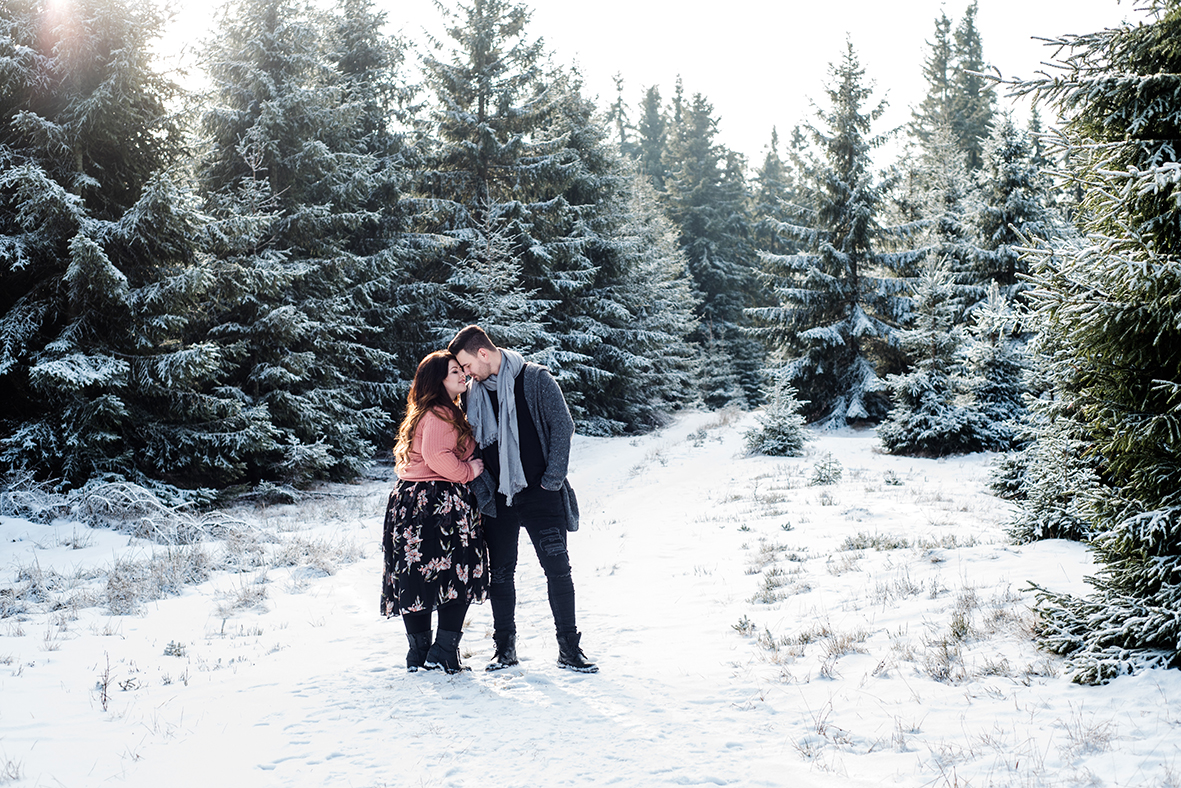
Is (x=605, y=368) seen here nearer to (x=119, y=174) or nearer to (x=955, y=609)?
(x=119, y=174)

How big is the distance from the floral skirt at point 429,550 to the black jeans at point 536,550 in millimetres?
153

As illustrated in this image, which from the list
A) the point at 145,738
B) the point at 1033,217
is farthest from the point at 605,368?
the point at 145,738

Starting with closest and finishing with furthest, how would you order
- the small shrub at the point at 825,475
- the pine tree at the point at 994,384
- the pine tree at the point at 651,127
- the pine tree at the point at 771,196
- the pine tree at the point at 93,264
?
the pine tree at the point at 93,264 < the small shrub at the point at 825,475 < the pine tree at the point at 994,384 < the pine tree at the point at 771,196 < the pine tree at the point at 651,127

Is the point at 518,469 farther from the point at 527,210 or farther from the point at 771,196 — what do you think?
the point at 771,196

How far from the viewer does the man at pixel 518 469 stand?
4.75 meters

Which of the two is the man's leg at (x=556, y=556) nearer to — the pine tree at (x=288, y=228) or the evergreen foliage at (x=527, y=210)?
the pine tree at (x=288, y=228)

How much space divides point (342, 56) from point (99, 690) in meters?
20.6

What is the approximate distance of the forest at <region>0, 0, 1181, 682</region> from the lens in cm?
388

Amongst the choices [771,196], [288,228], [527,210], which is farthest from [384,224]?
[771,196]

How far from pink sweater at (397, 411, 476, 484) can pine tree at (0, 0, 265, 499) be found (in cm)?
722

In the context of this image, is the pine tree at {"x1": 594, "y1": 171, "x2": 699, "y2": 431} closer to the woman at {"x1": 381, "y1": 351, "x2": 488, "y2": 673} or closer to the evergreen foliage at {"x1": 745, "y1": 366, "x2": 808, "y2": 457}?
the evergreen foliage at {"x1": 745, "y1": 366, "x2": 808, "y2": 457}

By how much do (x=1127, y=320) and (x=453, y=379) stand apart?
4011 mm

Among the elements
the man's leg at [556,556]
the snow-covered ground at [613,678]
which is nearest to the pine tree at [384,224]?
the snow-covered ground at [613,678]

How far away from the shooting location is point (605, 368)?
2511cm
